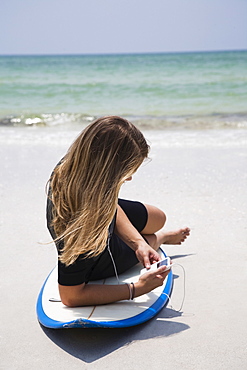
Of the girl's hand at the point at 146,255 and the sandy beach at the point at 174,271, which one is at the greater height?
the girl's hand at the point at 146,255

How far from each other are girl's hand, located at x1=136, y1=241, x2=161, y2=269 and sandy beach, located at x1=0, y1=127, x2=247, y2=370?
245 millimetres

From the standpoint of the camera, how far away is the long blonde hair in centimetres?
191

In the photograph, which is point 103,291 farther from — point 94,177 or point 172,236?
point 172,236

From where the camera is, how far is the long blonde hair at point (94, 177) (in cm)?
191

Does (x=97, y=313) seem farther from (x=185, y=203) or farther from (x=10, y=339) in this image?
(x=185, y=203)

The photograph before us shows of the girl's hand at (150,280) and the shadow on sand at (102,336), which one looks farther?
the girl's hand at (150,280)

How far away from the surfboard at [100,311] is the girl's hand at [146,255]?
0.53 feet

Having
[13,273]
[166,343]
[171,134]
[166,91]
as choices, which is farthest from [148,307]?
[166,91]

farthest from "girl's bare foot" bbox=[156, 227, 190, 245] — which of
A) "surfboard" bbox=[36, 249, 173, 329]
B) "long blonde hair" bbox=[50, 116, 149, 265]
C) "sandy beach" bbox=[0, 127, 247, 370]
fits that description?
"long blonde hair" bbox=[50, 116, 149, 265]

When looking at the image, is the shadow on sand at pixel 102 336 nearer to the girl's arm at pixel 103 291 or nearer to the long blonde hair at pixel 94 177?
the girl's arm at pixel 103 291

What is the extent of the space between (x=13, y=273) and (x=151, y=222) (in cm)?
82

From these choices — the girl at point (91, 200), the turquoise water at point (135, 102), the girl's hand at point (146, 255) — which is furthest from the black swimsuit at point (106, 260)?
the turquoise water at point (135, 102)

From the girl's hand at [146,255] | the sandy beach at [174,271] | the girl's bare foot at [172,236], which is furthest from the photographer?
the girl's bare foot at [172,236]

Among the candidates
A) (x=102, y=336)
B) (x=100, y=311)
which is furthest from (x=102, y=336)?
(x=100, y=311)
